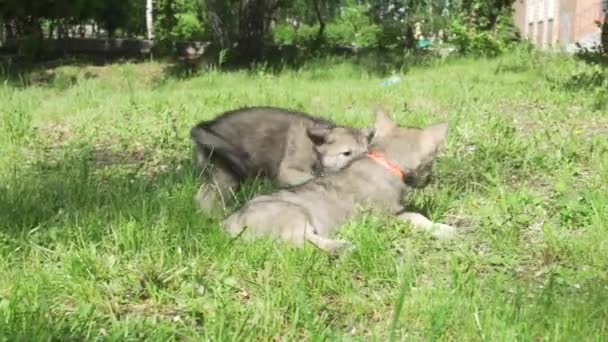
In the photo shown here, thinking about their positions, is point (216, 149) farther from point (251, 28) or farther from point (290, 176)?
point (251, 28)

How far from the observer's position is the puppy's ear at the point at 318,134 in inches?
218

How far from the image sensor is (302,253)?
372 cm

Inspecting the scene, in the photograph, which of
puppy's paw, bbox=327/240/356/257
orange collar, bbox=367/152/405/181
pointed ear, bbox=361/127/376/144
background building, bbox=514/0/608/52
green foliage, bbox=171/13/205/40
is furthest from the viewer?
green foliage, bbox=171/13/205/40

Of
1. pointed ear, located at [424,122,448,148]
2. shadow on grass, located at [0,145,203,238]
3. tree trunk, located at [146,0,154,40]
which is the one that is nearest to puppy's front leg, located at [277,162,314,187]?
shadow on grass, located at [0,145,203,238]

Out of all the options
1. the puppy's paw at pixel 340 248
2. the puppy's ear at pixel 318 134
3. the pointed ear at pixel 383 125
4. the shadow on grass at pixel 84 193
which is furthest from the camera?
the puppy's ear at pixel 318 134

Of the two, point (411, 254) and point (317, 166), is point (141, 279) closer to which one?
point (411, 254)

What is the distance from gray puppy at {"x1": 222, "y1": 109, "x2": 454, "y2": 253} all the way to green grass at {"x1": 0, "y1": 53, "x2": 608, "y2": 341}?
0.15m

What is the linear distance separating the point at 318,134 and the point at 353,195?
105 centimetres

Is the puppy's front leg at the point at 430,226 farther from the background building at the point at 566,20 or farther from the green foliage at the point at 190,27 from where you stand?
the green foliage at the point at 190,27

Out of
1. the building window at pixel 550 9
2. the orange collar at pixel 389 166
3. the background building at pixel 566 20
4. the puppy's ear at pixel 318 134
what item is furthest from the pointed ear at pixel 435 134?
the building window at pixel 550 9

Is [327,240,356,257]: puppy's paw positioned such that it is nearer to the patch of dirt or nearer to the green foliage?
the patch of dirt

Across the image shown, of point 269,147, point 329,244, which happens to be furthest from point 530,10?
point 329,244

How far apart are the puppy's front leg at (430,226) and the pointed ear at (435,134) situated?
48 centimetres

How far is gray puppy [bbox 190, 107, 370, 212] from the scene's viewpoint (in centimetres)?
541
